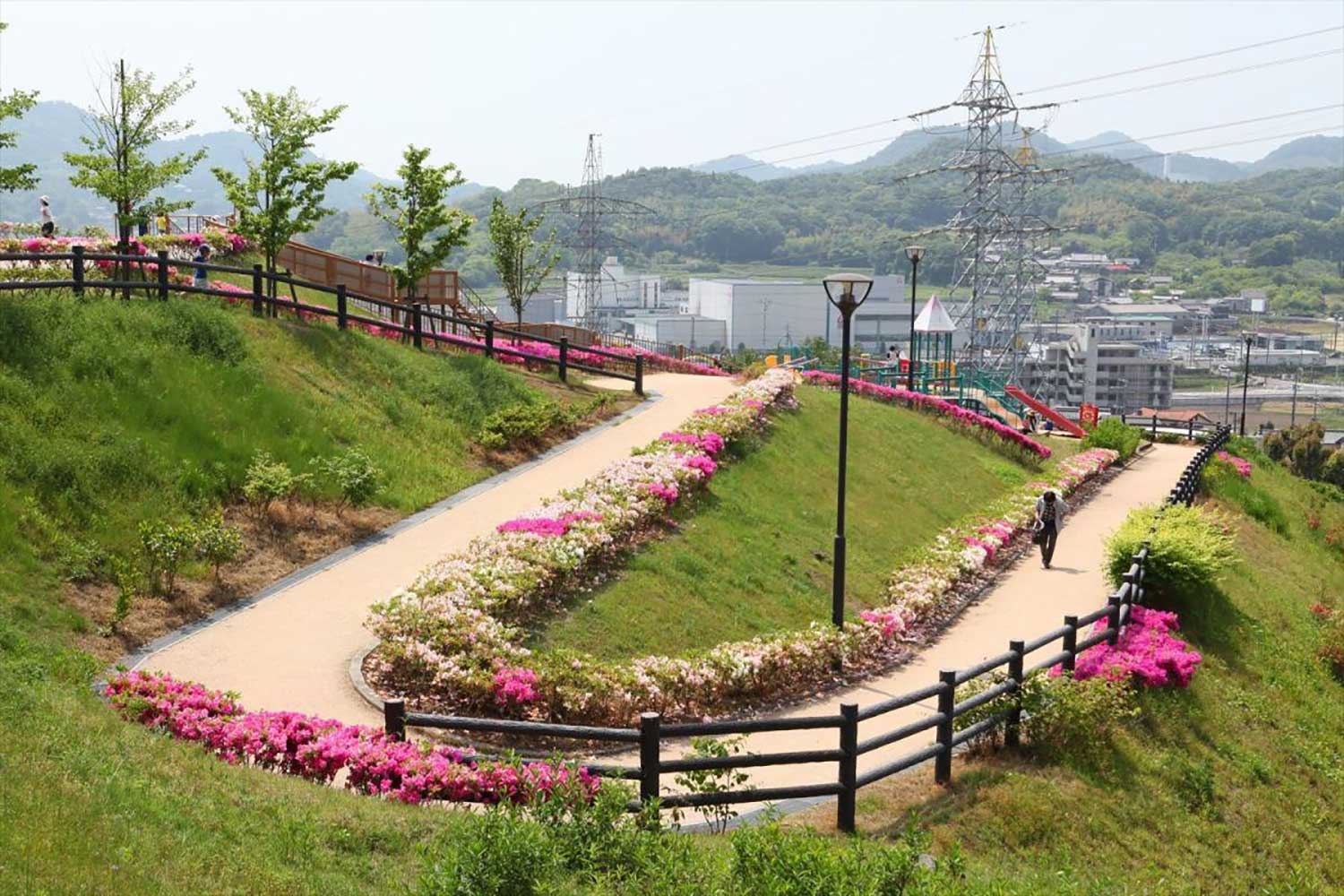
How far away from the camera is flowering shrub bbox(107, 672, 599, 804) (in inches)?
371

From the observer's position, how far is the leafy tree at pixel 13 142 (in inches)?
770

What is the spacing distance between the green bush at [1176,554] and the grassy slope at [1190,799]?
58 centimetres

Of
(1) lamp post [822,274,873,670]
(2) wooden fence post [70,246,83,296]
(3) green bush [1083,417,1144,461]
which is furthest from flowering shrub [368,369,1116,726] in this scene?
(3) green bush [1083,417,1144,461]

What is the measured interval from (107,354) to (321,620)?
652cm

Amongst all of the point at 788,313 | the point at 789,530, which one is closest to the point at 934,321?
the point at 789,530

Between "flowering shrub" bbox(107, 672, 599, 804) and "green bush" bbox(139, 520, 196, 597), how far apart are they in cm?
346

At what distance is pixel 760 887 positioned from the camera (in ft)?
23.7

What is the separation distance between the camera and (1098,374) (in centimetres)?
13650

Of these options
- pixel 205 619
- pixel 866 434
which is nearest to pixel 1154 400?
pixel 866 434

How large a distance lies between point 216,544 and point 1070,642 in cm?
1036

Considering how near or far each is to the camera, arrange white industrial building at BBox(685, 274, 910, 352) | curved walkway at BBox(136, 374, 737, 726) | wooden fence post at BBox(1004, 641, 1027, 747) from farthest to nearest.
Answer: white industrial building at BBox(685, 274, 910, 352) < wooden fence post at BBox(1004, 641, 1027, 747) < curved walkway at BBox(136, 374, 737, 726)

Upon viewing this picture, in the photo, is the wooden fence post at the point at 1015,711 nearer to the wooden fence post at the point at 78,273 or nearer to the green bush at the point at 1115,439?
the wooden fence post at the point at 78,273

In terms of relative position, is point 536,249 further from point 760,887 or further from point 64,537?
point 760,887

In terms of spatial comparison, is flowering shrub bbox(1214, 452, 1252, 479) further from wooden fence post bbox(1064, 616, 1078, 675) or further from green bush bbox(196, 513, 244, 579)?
green bush bbox(196, 513, 244, 579)
